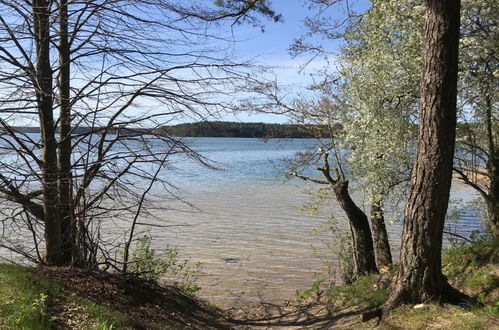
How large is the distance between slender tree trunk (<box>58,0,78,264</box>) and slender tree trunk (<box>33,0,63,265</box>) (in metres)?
0.11

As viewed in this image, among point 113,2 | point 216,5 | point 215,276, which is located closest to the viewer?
point 113,2

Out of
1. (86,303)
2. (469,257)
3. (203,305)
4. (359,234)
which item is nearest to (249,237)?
(359,234)

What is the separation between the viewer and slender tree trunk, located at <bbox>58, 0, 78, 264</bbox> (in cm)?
617

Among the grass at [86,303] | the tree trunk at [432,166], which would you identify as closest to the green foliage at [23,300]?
the grass at [86,303]

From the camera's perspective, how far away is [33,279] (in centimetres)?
512

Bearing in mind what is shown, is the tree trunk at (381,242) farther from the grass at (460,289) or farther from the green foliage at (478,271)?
the green foliage at (478,271)

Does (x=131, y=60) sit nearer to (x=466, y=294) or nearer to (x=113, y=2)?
(x=113, y=2)

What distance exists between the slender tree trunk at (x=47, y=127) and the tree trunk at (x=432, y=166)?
184 inches

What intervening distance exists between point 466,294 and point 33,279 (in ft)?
18.9

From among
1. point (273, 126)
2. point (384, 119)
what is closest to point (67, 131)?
point (384, 119)

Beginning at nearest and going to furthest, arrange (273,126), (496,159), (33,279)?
(33,279), (496,159), (273,126)

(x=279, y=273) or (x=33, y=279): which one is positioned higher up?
(x=33, y=279)

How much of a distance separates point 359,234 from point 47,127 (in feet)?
24.2

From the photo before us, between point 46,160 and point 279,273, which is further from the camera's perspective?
point 279,273
